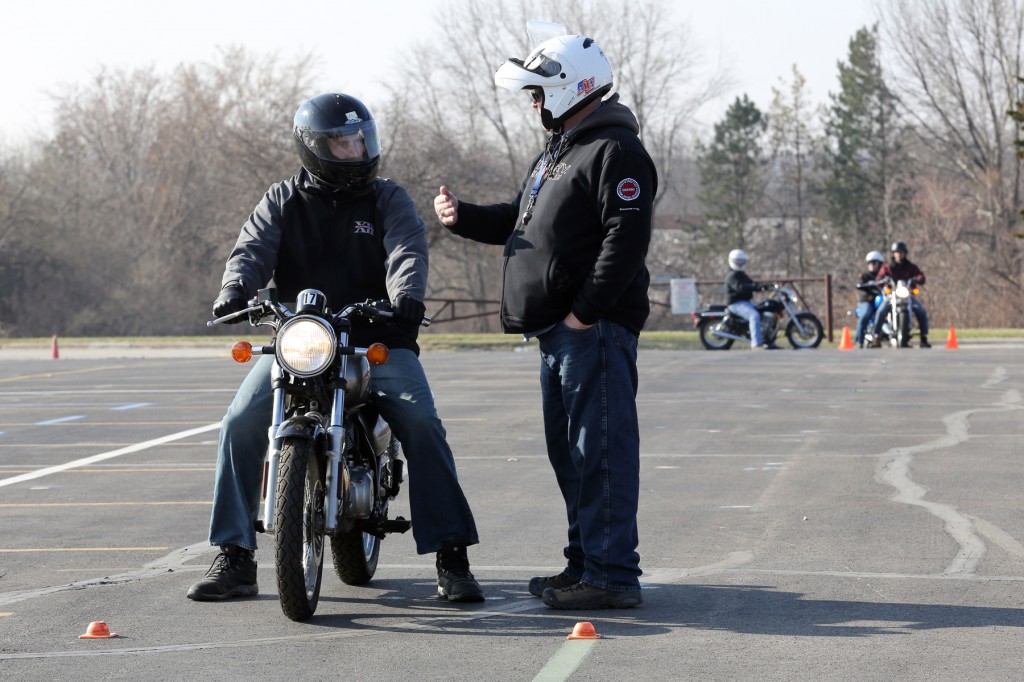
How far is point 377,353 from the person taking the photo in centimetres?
579

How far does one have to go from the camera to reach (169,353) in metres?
31.9

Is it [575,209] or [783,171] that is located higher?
[783,171]

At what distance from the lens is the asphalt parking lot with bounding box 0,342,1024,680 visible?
200 inches

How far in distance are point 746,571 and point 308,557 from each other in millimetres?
2052

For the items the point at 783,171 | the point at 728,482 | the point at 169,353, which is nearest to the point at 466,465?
the point at 728,482

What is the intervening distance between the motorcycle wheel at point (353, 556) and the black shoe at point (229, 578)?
36cm

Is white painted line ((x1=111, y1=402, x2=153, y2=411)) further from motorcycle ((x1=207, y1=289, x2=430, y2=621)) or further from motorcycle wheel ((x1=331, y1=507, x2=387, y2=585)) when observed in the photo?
motorcycle ((x1=207, y1=289, x2=430, y2=621))

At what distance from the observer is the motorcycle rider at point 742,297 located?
27219mm

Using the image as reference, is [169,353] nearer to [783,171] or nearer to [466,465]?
[466,465]

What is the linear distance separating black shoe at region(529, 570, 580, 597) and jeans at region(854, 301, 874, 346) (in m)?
22.0

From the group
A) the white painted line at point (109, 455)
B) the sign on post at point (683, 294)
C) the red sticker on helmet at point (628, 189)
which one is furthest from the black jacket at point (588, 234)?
the sign on post at point (683, 294)

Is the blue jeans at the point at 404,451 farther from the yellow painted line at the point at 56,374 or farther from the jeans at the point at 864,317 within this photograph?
the jeans at the point at 864,317

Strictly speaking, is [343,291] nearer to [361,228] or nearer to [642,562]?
[361,228]

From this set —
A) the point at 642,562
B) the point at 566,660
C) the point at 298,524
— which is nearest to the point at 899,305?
the point at 642,562
